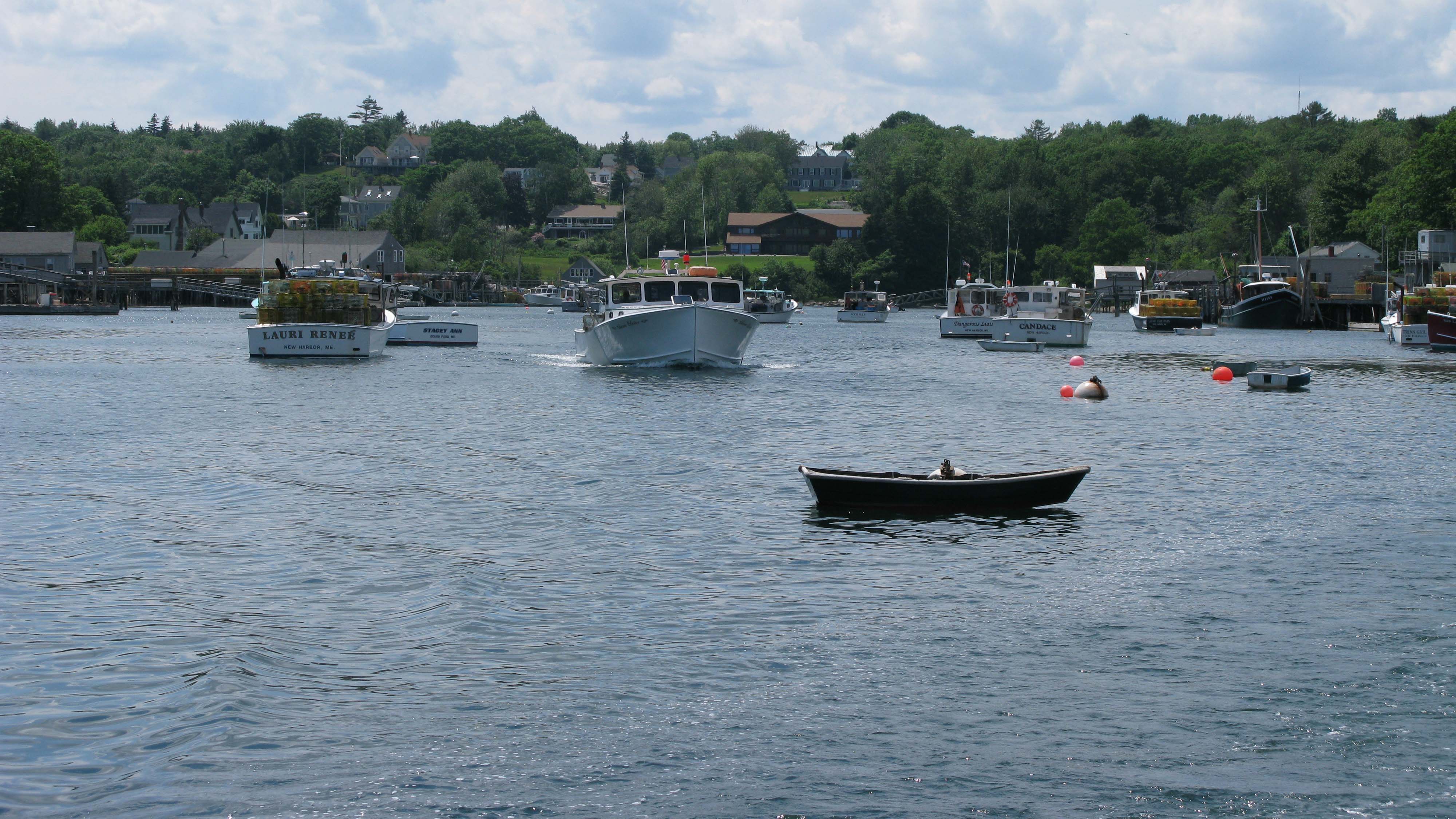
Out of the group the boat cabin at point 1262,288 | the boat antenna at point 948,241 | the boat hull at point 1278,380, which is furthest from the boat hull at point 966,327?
the boat antenna at point 948,241

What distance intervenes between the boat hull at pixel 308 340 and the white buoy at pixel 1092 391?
96.8 feet

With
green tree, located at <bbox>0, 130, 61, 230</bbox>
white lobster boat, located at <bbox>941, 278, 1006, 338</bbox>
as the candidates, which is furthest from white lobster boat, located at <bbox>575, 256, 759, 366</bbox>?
green tree, located at <bbox>0, 130, 61, 230</bbox>

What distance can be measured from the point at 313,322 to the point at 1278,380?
3869 cm

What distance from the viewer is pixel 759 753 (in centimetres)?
1089

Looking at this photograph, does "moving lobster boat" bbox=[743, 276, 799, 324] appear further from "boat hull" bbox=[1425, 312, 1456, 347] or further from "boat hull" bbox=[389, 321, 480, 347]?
"boat hull" bbox=[1425, 312, 1456, 347]

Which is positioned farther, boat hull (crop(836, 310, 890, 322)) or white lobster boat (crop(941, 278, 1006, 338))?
boat hull (crop(836, 310, 890, 322))

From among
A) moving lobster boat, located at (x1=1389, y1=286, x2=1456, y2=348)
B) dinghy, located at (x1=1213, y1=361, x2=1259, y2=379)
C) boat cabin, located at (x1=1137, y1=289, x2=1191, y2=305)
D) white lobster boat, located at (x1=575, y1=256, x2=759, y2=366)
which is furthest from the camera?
boat cabin, located at (x1=1137, y1=289, x2=1191, y2=305)

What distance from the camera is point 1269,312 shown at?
103 m

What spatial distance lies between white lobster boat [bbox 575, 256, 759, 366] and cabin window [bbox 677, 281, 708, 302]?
0.02 metres

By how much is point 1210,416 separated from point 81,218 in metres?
184

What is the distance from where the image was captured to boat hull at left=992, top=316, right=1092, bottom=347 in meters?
74.2

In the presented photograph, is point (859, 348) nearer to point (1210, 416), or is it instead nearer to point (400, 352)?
point (400, 352)

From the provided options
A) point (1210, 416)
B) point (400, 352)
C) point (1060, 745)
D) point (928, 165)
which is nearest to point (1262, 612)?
point (1060, 745)

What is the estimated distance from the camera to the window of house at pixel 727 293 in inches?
1941
